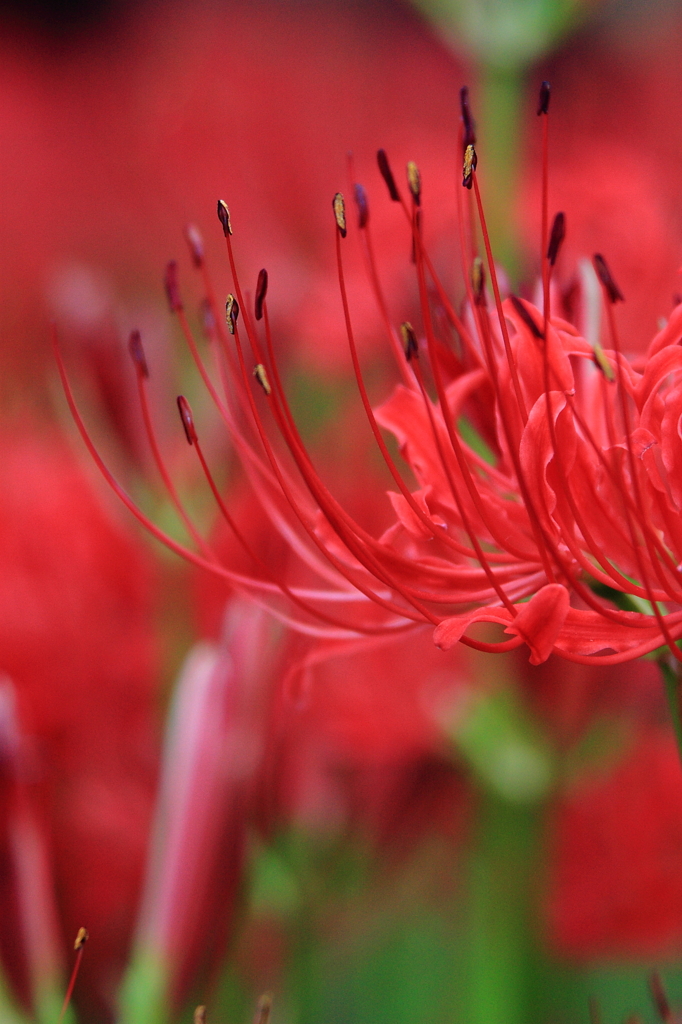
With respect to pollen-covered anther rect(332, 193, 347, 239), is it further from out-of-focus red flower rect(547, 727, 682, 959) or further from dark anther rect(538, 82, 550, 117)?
out-of-focus red flower rect(547, 727, 682, 959)

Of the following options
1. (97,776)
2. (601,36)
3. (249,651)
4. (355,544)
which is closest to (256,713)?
(249,651)

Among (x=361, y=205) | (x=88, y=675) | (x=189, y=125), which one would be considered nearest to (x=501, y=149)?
(x=361, y=205)

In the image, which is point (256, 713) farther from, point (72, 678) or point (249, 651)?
point (72, 678)

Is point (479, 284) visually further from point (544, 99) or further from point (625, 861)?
point (625, 861)

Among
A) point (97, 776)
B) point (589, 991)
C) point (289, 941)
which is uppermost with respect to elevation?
point (97, 776)

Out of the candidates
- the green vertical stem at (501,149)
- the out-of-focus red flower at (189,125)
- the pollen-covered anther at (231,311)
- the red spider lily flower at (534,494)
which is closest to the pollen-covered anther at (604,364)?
the red spider lily flower at (534,494)

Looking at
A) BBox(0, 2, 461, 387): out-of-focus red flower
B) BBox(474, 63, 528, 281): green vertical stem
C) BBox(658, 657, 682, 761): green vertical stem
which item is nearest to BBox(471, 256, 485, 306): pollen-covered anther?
BBox(658, 657, 682, 761): green vertical stem
